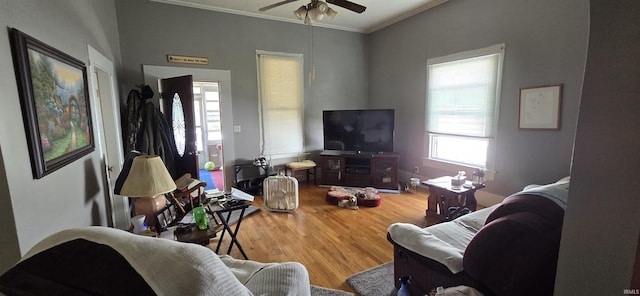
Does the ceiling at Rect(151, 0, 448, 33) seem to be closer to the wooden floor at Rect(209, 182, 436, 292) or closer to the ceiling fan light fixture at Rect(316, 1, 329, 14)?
the ceiling fan light fixture at Rect(316, 1, 329, 14)

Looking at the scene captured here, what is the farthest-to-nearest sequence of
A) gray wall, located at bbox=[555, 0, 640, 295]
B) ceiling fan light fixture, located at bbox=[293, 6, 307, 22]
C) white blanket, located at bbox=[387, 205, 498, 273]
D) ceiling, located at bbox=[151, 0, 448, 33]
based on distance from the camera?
ceiling, located at bbox=[151, 0, 448, 33] → ceiling fan light fixture, located at bbox=[293, 6, 307, 22] → white blanket, located at bbox=[387, 205, 498, 273] → gray wall, located at bbox=[555, 0, 640, 295]

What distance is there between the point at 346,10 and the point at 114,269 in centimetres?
440

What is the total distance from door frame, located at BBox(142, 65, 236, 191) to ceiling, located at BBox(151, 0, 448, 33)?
0.93 m

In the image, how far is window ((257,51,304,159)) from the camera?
177 inches

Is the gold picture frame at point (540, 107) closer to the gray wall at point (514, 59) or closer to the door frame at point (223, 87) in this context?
the gray wall at point (514, 59)

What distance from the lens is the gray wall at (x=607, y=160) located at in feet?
2.08

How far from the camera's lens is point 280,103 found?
4.68m

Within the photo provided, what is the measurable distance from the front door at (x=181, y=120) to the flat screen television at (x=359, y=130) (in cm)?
218

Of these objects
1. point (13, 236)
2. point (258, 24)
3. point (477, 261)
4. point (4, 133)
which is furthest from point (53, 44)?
point (258, 24)

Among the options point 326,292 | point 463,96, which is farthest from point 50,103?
point 463,96

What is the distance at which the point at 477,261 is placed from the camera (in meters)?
1.27

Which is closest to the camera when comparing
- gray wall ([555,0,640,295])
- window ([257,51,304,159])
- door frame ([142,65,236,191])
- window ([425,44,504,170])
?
gray wall ([555,0,640,295])

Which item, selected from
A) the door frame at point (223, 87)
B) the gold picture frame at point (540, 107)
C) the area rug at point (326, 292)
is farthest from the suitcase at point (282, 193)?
the gold picture frame at point (540, 107)

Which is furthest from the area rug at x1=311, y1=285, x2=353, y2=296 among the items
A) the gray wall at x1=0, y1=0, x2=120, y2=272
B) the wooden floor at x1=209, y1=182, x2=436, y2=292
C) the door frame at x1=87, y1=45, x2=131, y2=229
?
the door frame at x1=87, y1=45, x2=131, y2=229
